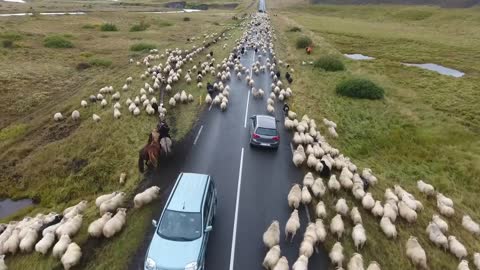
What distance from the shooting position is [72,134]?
28391mm

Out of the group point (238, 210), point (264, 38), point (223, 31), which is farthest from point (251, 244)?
point (223, 31)

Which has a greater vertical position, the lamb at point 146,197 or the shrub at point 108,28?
the shrub at point 108,28

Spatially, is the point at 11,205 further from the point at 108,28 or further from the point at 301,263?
the point at 108,28

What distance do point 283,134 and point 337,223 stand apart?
12.1m

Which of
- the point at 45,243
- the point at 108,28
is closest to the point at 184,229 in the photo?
the point at 45,243

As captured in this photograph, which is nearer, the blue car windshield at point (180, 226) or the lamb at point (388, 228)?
the blue car windshield at point (180, 226)

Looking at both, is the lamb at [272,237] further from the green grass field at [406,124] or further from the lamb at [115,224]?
the lamb at [115,224]

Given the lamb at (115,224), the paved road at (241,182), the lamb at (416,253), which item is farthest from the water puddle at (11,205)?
the lamb at (416,253)

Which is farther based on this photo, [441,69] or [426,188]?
[441,69]

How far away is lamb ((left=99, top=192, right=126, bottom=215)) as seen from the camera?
17.6 metres

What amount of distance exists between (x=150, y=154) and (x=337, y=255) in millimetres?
12327

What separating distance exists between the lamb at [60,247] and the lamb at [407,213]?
52.5 ft

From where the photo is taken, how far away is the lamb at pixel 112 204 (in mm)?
17609

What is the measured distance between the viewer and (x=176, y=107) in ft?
106
